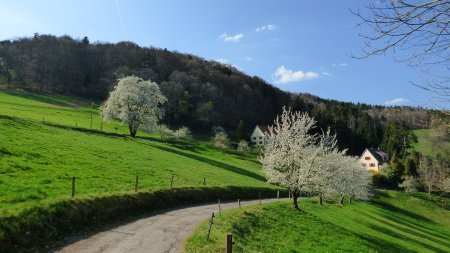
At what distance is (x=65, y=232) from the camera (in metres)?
21.4

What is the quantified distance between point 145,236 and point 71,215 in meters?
4.57

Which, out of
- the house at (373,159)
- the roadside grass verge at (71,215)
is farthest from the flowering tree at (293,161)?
the house at (373,159)

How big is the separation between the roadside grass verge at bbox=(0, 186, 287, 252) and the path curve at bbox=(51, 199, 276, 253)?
1414 millimetres

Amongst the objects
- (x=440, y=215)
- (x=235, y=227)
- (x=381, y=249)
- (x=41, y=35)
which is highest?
(x=41, y=35)

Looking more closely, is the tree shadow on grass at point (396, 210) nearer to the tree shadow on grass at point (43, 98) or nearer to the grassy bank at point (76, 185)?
the grassy bank at point (76, 185)

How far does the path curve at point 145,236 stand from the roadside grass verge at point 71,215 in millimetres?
1414

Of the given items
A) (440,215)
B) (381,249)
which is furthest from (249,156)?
(381,249)

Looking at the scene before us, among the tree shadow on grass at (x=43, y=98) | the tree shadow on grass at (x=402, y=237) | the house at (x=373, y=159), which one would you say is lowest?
the tree shadow on grass at (x=402, y=237)

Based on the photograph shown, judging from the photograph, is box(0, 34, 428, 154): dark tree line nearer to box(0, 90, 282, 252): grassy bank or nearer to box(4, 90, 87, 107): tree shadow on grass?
box(4, 90, 87, 107): tree shadow on grass

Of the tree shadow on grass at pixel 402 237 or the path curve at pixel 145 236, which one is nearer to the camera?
the path curve at pixel 145 236

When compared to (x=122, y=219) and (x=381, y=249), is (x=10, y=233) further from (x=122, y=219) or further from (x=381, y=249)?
(x=381, y=249)

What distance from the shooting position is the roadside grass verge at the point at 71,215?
720 inches

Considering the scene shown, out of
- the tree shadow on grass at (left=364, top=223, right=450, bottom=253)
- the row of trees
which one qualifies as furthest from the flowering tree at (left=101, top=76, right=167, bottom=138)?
the tree shadow on grass at (left=364, top=223, right=450, bottom=253)

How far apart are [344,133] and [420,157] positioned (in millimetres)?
38534
